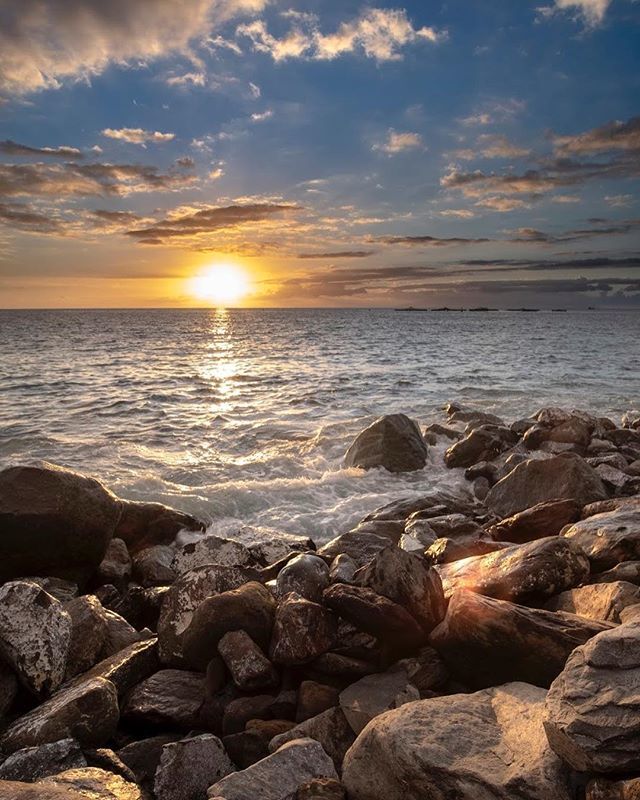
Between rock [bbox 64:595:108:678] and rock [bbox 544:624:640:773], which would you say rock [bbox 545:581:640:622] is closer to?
rock [bbox 544:624:640:773]

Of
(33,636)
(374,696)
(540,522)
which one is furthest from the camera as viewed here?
(540,522)

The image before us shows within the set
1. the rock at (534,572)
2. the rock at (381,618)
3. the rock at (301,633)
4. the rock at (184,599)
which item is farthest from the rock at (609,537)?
the rock at (184,599)

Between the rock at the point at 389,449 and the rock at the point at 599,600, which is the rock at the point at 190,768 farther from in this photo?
the rock at the point at 389,449

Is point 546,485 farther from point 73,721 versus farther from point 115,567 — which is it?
point 73,721

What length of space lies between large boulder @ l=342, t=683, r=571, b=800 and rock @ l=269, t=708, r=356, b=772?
0.77 metres

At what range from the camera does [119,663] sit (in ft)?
17.2

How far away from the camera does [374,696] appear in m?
4.53

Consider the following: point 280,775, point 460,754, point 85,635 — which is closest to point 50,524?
point 85,635

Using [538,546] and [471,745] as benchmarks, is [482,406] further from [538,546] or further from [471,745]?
[471,745]

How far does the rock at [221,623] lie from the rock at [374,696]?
1.00 metres

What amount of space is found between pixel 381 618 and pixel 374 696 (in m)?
0.61

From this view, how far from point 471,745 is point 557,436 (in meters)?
14.1

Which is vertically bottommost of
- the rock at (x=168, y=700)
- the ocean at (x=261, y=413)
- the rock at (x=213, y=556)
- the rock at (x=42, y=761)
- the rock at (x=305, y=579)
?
the ocean at (x=261, y=413)

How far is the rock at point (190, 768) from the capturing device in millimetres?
3912
